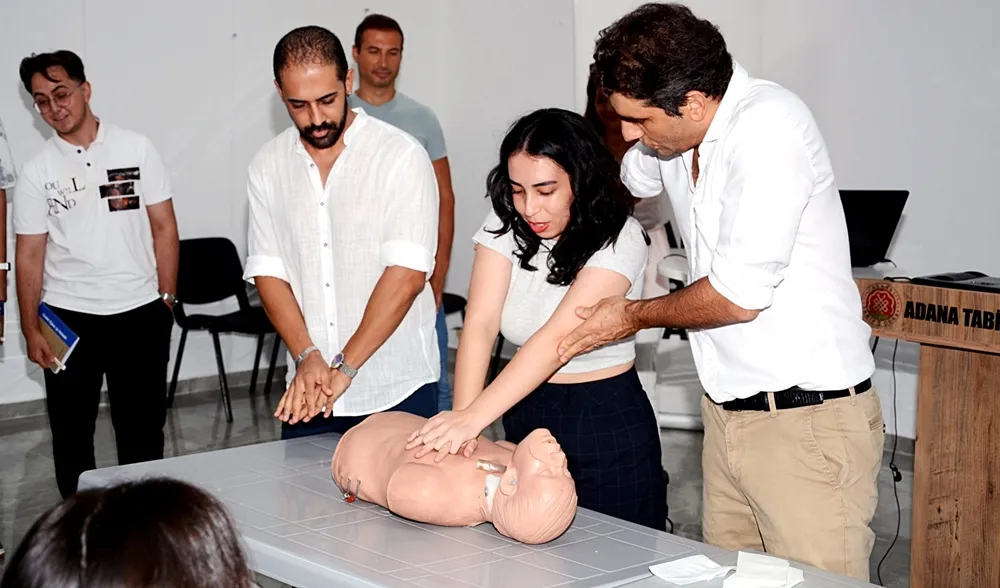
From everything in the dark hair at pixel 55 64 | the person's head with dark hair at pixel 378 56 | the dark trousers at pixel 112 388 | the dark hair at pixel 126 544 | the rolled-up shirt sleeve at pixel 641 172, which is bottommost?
the dark trousers at pixel 112 388

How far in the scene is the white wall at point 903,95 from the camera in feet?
14.3

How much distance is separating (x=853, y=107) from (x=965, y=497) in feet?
8.19

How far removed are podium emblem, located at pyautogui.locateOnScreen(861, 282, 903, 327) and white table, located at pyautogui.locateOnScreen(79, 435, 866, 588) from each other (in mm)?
1090

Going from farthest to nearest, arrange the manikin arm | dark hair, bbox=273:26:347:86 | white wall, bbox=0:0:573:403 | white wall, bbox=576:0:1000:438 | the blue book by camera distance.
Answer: white wall, bbox=0:0:573:403 → white wall, bbox=576:0:1000:438 → the blue book → dark hair, bbox=273:26:347:86 → the manikin arm

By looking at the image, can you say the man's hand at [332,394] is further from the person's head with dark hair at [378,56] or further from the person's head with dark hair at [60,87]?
the person's head with dark hair at [378,56]

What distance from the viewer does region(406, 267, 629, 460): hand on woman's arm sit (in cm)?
213

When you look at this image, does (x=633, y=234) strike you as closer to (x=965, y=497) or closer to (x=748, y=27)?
(x=965, y=497)

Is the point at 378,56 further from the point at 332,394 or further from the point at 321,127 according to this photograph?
the point at 332,394

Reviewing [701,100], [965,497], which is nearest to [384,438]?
[701,100]

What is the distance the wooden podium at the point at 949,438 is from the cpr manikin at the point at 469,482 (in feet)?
3.74

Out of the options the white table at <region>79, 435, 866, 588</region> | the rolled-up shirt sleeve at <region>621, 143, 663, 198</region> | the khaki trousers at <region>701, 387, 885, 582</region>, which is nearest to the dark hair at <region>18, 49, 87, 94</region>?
the white table at <region>79, 435, 866, 588</region>

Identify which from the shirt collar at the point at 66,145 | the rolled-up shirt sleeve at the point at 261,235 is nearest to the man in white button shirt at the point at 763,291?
the rolled-up shirt sleeve at the point at 261,235

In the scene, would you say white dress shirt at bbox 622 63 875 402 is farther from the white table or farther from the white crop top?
the white table

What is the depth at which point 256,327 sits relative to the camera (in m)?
5.44
